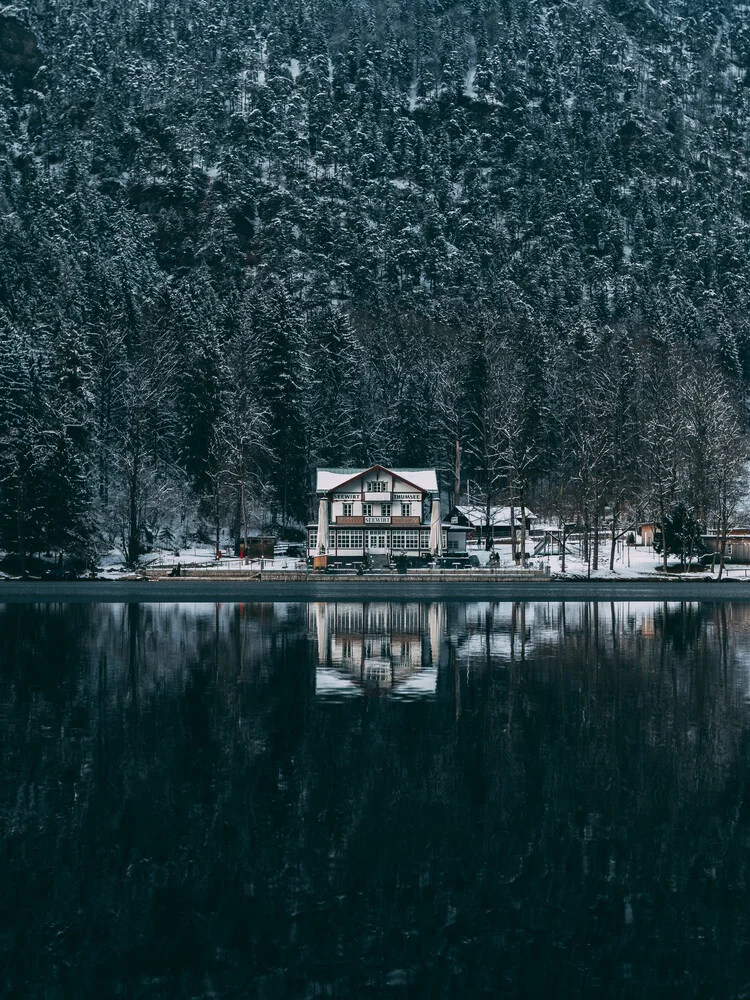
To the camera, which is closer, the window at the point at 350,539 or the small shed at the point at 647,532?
the window at the point at 350,539

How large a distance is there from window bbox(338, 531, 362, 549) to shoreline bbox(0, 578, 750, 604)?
1964 cm

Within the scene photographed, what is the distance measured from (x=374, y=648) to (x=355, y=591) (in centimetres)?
2805

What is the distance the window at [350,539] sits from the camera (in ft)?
302

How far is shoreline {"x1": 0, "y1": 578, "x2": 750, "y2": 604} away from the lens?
54.7 m

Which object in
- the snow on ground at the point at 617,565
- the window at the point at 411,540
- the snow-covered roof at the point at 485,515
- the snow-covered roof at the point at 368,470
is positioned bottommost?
the snow on ground at the point at 617,565

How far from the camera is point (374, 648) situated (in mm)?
31203

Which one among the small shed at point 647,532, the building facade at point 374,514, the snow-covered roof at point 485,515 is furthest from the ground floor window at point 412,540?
the small shed at point 647,532

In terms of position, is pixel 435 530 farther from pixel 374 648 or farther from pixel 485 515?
pixel 374 648

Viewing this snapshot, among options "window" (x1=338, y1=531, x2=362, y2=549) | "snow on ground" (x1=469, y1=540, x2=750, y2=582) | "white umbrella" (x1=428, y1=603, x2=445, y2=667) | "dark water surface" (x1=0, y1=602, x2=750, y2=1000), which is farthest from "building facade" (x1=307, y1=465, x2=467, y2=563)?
"dark water surface" (x1=0, y1=602, x2=750, y2=1000)

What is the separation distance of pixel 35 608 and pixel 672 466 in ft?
174

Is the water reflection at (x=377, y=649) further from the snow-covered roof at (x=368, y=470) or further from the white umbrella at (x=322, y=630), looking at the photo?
the snow-covered roof at (x=368, y=470)

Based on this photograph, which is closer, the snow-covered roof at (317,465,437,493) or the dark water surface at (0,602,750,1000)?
the dark water surface at (0,602,750,1000)

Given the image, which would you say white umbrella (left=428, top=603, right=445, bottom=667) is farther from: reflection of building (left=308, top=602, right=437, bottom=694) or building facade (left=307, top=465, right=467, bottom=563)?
building facade (left=307, top=465, right=467, bottom=563)

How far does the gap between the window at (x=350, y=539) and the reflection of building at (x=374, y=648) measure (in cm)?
4354
